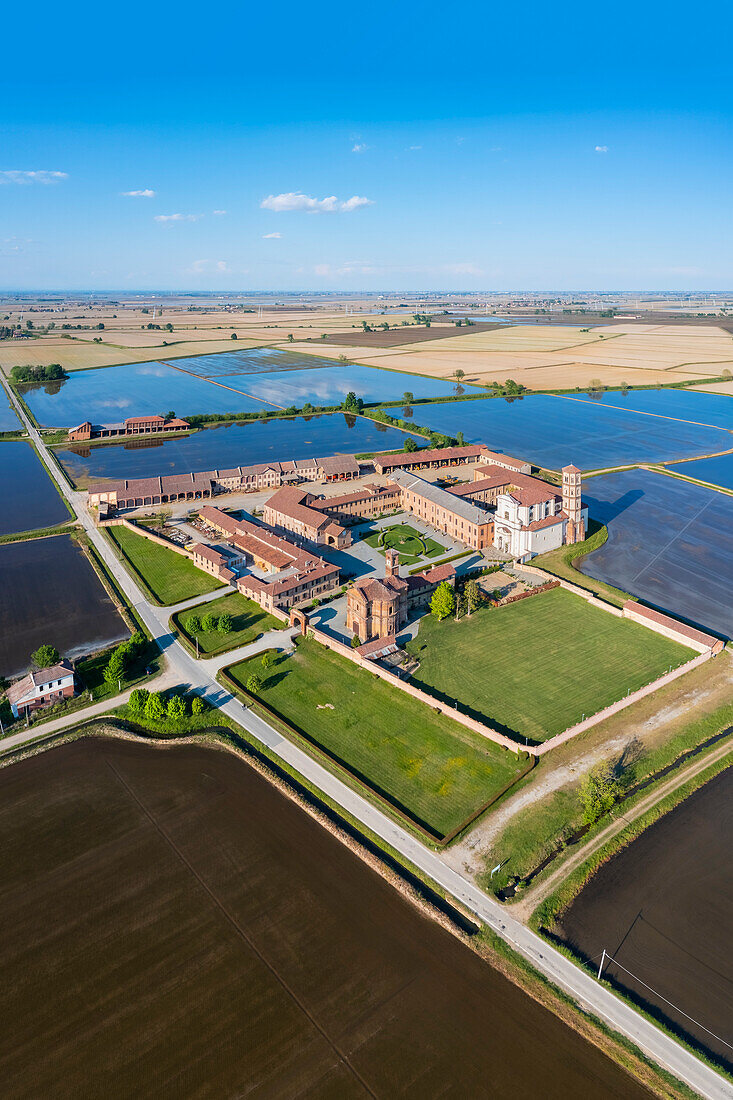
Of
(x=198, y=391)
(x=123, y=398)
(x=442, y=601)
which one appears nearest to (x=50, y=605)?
(x=442, y=601)

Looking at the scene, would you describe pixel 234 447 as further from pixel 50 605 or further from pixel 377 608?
pixel 377 608

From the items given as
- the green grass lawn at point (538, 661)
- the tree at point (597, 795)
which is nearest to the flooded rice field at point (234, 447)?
the green grass lawn at point (538, 661)

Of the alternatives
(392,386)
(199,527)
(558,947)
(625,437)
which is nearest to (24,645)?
(199,527)

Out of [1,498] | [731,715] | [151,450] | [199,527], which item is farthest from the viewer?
[151,450]

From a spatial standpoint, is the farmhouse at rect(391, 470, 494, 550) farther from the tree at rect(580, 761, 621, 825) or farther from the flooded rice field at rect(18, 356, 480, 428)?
the flooded rice field at rect(18, 356, 480, 428)

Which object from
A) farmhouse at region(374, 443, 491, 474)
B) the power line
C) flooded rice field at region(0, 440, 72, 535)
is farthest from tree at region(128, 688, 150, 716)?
farmhouse at region(374, 443, 491, 474)

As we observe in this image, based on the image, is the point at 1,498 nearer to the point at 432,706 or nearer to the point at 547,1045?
the point at 432,706
